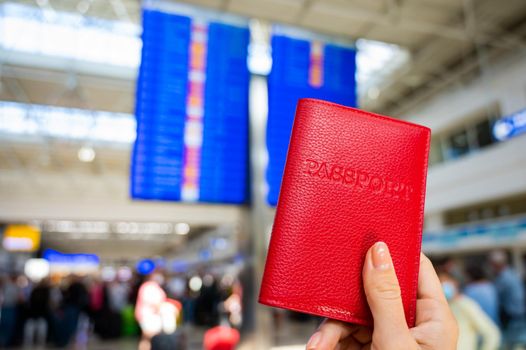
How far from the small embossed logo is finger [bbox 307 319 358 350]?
268 millimetres

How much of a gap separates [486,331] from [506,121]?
1533 millimetres

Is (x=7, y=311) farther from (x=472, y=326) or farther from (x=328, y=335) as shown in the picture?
(x=328, y=335)

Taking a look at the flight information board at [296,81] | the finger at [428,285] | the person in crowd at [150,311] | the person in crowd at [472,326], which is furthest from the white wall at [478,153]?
the finger at [428,285]

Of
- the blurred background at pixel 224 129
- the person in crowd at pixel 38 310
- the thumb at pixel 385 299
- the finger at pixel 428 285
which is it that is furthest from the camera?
the person in crowd at pixel 38 310

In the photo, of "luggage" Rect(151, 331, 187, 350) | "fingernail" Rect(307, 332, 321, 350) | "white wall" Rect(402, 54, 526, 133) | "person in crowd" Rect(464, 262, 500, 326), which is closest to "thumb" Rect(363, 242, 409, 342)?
"fingernail" Rect(307, 332, 321, 350)

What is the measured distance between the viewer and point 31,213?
429 inches

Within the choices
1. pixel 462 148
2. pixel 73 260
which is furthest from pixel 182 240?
pixel 462 148

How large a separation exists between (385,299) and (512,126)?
8.91 feet

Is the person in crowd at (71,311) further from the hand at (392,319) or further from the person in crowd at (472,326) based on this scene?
the hand at (392,319)

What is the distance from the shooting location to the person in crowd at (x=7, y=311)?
9.02 m

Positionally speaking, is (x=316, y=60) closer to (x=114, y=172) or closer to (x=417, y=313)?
(x=417, y=313)

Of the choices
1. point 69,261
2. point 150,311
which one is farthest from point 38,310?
point 69,261

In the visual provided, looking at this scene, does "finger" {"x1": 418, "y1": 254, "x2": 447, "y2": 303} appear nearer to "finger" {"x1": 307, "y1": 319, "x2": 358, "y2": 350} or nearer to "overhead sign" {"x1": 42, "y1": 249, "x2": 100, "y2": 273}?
"finger" {"x1": 307, "y1": 319, "x2": 358, "y2": 350}

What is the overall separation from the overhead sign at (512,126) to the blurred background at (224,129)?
14 millimetres
